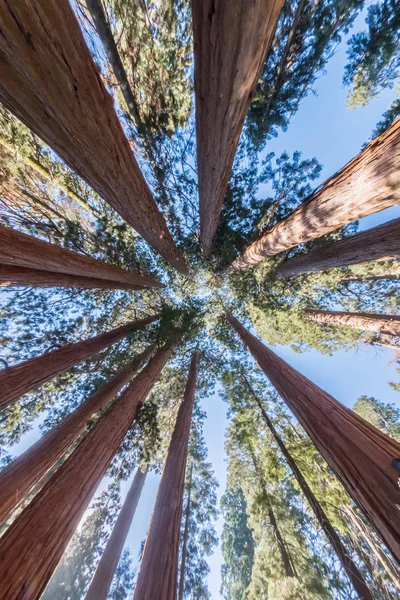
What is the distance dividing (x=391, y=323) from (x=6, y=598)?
11334 mm

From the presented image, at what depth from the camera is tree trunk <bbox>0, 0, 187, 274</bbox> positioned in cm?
180

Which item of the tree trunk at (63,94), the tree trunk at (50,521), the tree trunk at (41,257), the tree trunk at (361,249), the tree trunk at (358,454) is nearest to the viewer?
the tree trunk at (358,454)

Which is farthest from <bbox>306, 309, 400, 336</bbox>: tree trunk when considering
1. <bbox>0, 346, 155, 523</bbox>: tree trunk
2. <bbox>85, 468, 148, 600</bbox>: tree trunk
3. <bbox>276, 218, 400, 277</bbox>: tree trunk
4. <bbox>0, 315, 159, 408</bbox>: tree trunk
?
<bbox>85, 468, 148, 600</bbox>: tree trunk

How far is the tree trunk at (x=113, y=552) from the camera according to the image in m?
9.93

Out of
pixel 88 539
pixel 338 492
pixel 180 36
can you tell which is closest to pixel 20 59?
pixel 180 36

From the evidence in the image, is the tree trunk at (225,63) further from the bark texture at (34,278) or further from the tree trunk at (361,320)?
the tree trunk at (361,320)

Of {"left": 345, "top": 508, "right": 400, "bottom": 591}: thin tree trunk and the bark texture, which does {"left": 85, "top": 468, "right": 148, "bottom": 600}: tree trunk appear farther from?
the bark texture

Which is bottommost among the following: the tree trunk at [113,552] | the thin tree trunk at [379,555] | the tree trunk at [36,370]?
the tree trunk at [113,552]

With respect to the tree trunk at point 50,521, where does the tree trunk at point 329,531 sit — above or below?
below

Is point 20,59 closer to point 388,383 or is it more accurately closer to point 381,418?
point 388,383

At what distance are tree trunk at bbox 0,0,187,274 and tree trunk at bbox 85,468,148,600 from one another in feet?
34.7

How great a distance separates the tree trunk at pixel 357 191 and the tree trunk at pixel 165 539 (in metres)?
4.72

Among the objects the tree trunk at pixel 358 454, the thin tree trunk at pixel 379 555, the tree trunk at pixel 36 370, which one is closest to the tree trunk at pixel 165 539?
the tree trunk at pixel 358 454

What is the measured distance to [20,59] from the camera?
198cm
